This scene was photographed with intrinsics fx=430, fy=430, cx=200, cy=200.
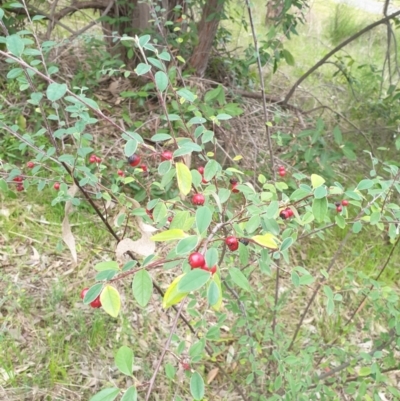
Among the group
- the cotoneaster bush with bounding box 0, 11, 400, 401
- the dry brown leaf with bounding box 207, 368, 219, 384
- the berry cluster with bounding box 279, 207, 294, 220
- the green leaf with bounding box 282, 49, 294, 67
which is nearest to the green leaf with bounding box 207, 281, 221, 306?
the cotoneaster bush with bounding box 0, 11, 400, 401

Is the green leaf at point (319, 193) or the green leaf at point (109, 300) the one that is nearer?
the green leaf at point (109, 300)

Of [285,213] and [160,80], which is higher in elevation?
[160,80]

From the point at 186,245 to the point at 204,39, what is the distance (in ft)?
7.70

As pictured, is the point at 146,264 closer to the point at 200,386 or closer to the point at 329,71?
the point at 200,386

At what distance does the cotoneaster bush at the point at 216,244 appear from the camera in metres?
0.60

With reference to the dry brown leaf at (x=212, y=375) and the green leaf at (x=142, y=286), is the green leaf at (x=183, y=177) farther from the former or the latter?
the dry brown leaf at (x=212, y=375)

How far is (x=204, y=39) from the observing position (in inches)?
104

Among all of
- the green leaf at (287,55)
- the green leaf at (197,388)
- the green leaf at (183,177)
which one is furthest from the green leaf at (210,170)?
the green leaf at (287,55)

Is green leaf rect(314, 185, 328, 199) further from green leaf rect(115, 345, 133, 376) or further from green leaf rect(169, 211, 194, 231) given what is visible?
green leaf rect(115, 345, 133, 376)

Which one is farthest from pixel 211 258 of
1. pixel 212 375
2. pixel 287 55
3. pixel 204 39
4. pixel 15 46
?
pixel 204 39

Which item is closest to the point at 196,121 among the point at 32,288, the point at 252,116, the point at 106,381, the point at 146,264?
the point at 146,264

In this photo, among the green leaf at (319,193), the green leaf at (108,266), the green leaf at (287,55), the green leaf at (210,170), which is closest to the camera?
the green leaf at (108,266)

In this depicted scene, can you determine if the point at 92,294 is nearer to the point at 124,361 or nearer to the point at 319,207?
the point at 124,361

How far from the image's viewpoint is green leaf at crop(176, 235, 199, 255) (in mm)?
532
